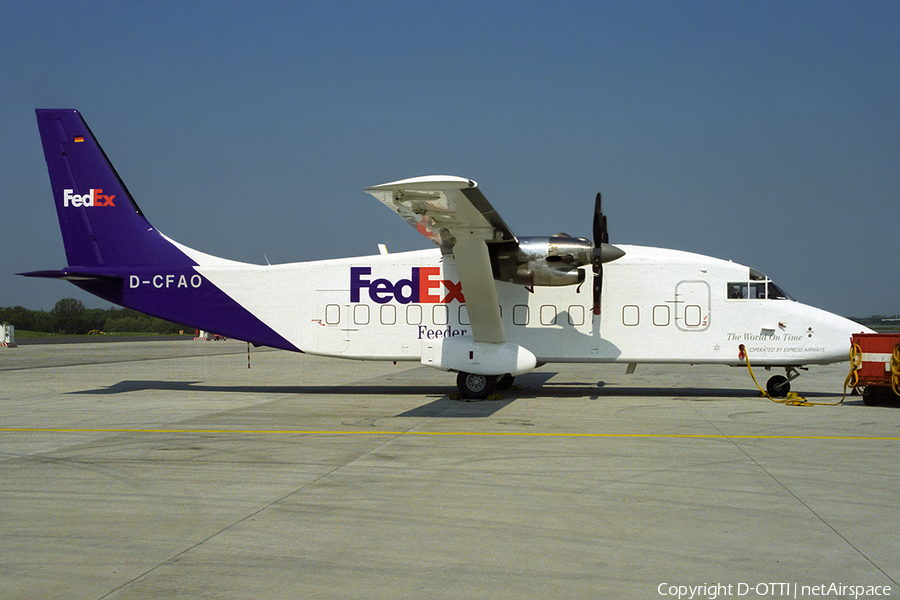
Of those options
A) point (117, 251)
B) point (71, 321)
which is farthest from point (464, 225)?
point (71, 321)

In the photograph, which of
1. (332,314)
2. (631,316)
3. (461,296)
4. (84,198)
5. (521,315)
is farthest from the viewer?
(84,198)

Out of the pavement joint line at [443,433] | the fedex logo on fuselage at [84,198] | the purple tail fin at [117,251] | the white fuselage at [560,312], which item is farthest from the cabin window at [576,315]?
→ the fedex logo on fuselage at [84,198]

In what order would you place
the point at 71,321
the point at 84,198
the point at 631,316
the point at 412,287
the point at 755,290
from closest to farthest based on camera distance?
the point at 755,290 < the point at 631,316 < the point at 412,287 < the point at 84,198 < the point at 71,321

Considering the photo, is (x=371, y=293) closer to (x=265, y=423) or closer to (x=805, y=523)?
(x=265, y=423)

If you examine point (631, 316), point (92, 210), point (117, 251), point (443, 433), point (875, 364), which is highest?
point (92, 210)

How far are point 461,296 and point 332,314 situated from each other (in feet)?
10.9

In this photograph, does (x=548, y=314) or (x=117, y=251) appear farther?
(x=117, y=251)

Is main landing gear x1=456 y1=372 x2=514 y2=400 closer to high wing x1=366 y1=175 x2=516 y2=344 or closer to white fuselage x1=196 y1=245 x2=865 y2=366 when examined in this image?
high wing x1=366 y1=175 x2=516 y2=344

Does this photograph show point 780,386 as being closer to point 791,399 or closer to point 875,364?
point 791,399

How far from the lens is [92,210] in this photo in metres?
16.7

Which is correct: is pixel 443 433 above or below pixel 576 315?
below

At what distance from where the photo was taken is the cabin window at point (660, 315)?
15164mm

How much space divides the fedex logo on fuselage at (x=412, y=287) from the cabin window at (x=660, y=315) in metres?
4.59

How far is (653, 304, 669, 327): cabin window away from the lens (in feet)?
49.8
